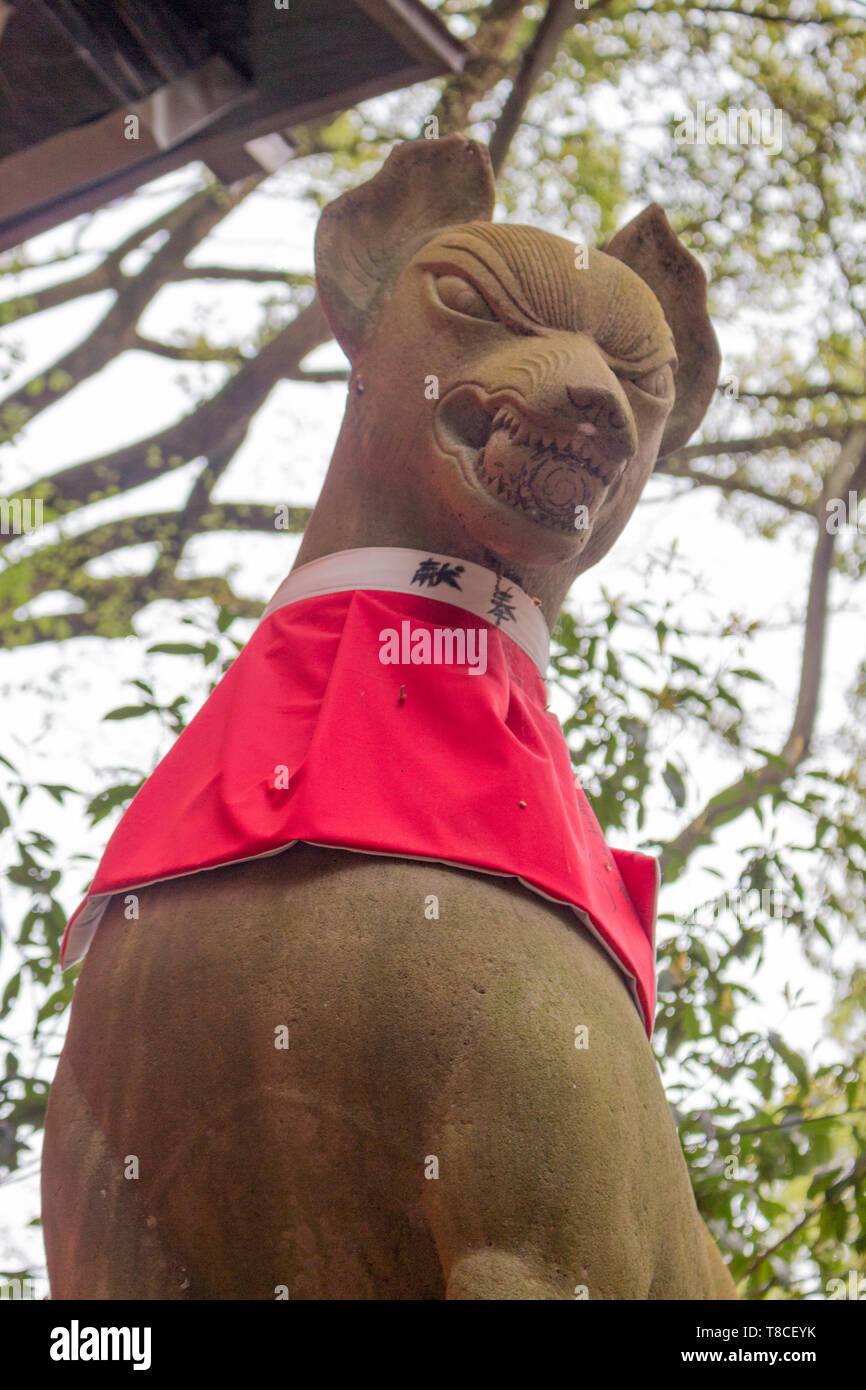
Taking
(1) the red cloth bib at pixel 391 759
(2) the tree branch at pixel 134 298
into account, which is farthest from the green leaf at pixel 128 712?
(2) the tree branch at pixel 134 298

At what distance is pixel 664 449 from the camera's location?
7.77 feet

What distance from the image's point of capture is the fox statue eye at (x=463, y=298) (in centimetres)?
198

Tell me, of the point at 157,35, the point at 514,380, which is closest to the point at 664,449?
the point at 514,380

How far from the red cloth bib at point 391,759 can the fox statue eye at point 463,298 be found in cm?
38

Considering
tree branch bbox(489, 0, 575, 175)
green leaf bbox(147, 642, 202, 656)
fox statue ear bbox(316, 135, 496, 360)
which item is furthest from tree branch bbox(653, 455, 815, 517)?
fox statue ear bbox(316, 135, 496, 360)

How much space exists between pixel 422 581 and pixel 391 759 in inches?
13.5

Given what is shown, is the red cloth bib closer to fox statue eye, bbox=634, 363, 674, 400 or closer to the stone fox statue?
the stone fox statue

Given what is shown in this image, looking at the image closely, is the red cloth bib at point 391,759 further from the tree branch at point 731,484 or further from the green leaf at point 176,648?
the tree branch at point 731,484

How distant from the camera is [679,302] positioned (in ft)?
7.69

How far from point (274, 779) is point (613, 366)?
85 cm

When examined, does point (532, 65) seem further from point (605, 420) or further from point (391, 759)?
point (391, 759)

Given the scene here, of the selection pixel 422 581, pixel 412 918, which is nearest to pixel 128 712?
pixel 422 581

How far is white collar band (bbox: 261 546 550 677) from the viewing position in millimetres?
1939
